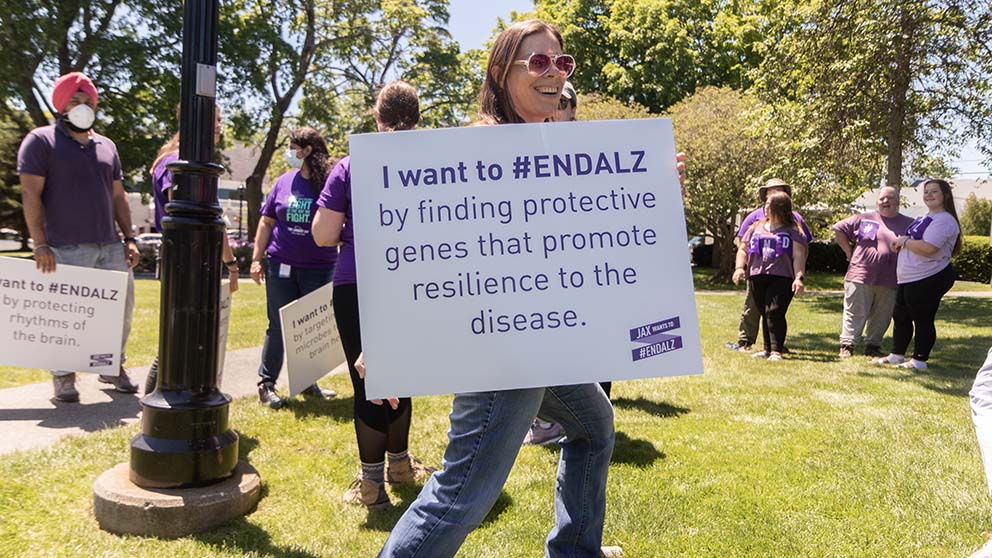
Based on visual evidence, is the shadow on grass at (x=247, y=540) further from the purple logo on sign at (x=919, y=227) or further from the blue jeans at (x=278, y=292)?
the purple logo on sign at (x=919, y=227)

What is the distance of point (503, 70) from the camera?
2.29m

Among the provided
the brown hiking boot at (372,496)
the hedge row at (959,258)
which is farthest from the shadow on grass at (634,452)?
the hedge row at (959,258)

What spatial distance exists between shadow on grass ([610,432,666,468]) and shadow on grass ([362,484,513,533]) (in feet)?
2.77

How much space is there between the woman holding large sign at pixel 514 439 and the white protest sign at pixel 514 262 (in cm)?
14

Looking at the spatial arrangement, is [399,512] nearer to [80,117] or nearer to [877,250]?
[80,117]

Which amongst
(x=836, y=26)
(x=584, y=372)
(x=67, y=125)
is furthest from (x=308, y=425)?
(x=836, y=26)

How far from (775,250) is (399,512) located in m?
6.00

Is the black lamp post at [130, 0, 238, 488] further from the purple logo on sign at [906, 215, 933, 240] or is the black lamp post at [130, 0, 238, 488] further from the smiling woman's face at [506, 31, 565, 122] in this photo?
the purple logo on sign at [906, 215, 933, 240]

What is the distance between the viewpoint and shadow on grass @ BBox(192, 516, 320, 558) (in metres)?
2.80

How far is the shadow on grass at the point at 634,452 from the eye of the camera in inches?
157

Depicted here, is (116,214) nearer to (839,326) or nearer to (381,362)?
(381,362)

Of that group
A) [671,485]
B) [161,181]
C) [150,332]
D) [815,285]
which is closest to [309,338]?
[161,181]

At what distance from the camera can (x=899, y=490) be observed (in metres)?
3.59

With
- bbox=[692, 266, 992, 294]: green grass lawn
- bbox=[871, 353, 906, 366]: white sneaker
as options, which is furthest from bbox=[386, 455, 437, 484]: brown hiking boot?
bbox=[692, 266, 992, 294]: green grass lawn
